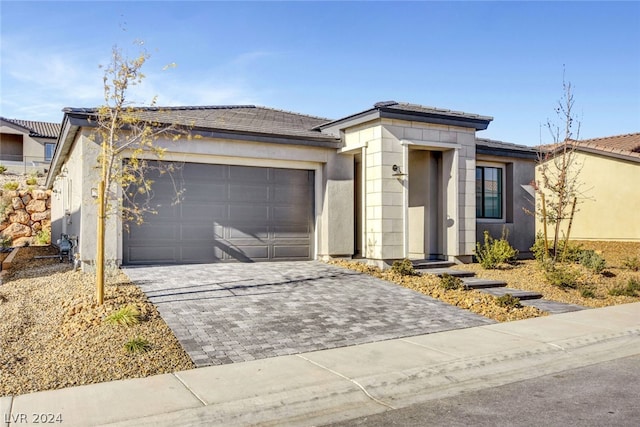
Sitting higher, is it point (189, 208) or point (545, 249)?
point (189, 208)

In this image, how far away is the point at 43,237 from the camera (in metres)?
22.9

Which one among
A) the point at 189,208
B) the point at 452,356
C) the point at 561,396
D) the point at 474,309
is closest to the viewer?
the point at 561,396

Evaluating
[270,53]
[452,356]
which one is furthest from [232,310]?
[270,53]

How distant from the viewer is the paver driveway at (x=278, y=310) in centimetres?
703

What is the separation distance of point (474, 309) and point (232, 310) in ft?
14.6

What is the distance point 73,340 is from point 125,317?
0.76 m

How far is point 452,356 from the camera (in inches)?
260

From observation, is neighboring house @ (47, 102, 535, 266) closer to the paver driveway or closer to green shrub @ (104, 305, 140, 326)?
the paver driveway

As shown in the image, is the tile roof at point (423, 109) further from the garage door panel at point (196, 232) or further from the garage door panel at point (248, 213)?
the garage door panel at point (196, 232)

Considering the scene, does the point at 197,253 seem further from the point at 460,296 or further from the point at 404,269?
the point at 460,296

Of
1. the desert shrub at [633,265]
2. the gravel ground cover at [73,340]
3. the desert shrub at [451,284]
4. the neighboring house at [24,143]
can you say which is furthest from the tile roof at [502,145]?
the neighboring house at [24,143]

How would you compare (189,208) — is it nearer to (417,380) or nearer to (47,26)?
(47,26)

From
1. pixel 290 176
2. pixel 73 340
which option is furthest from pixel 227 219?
pixel 73 340

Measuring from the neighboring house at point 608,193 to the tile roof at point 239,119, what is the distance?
425 inches
